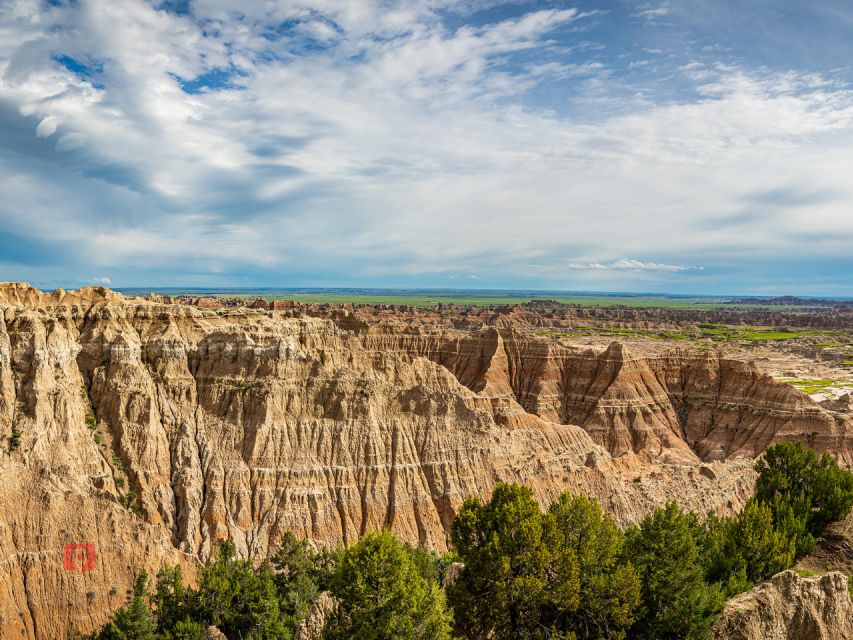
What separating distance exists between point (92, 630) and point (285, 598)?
11925 millimetres

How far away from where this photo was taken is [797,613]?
80.0 ft

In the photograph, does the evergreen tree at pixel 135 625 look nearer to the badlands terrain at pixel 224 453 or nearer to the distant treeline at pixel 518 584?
the distant treeline at pixel 518 584

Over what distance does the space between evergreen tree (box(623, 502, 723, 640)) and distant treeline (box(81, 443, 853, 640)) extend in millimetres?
58

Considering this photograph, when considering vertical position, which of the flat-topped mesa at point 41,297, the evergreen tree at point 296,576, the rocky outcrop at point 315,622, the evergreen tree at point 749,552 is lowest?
the evergreen tree at point 296,576

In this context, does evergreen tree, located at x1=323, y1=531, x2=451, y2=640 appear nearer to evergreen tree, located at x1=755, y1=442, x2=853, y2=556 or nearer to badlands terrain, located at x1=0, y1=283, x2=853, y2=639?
badlands terrain, located at x1=0, y1=283, x2=853, y2=639

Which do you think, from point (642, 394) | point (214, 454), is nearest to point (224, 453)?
point (214, 454)

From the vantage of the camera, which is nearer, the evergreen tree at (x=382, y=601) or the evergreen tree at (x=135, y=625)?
the evergreen tree at (x=382, y=601)

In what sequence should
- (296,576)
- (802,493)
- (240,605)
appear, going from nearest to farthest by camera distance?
(240,605), (296,576), (802,493)

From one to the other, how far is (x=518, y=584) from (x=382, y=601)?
6.16 metres

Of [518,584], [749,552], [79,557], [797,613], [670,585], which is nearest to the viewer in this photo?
[797,613]

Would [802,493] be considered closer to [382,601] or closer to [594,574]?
[594,574]

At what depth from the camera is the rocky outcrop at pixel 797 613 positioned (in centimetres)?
2425

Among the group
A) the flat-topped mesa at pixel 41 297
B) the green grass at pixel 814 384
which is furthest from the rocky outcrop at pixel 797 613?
the green grass at pixel 814 384

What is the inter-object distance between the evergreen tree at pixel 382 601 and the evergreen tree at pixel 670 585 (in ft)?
33.9
